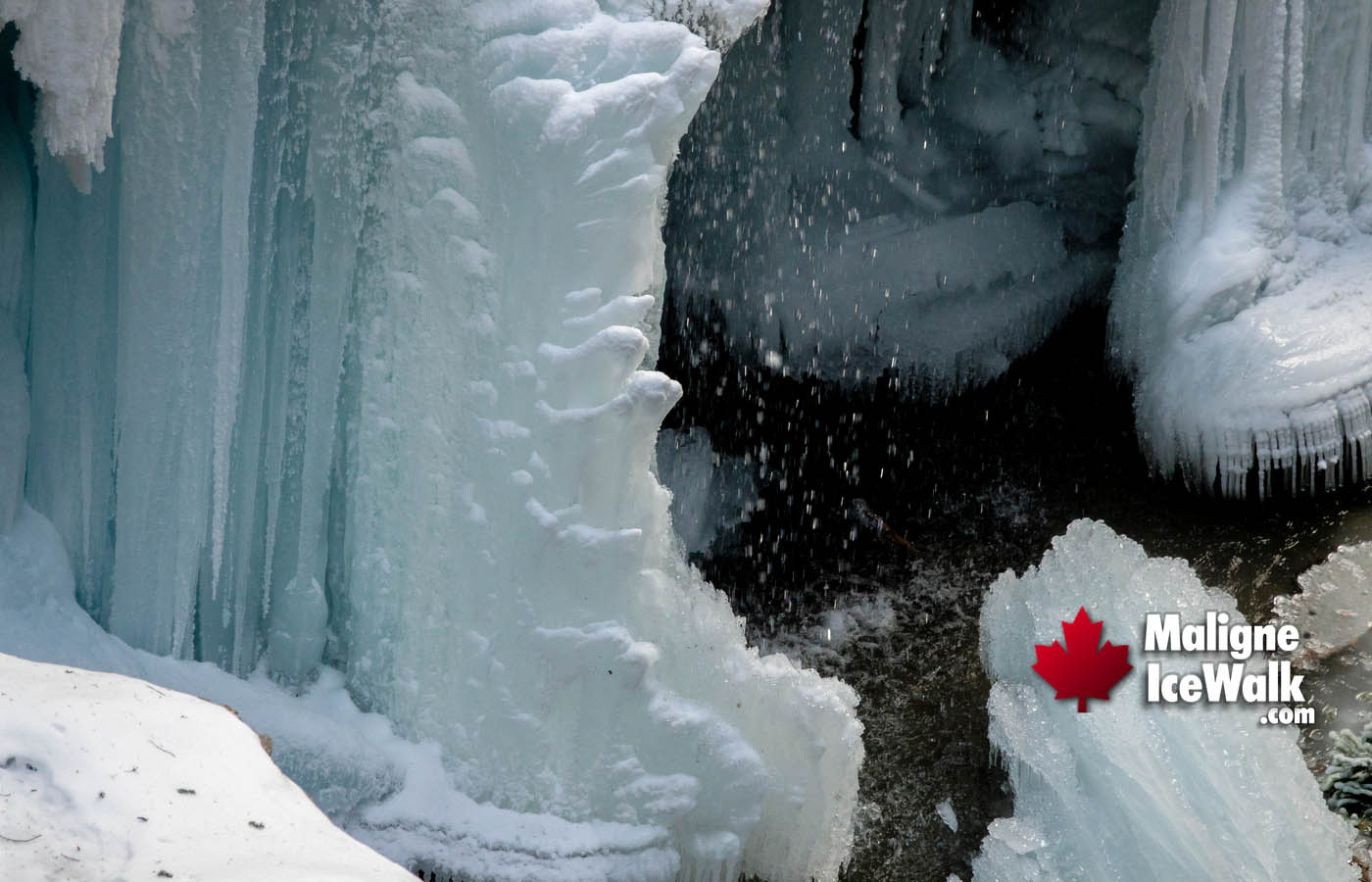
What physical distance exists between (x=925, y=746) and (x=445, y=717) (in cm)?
198

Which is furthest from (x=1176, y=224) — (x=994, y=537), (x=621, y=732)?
(x=621, y=732)

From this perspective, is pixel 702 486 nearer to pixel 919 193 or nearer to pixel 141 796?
pixel 919 193

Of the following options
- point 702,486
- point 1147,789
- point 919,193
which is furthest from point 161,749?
point 919,193

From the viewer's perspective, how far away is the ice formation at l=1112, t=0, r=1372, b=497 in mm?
5844

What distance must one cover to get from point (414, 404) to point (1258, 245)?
13.1ft

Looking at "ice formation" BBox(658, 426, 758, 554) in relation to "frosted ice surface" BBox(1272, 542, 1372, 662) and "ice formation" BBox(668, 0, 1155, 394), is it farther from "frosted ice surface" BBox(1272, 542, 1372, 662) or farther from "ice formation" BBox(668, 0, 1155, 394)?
"frosted ice surface" BBox(1272, 542, 1372, 662)

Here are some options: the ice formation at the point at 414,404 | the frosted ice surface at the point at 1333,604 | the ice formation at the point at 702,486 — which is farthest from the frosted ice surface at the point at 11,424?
the frosted ice surface at the point at 1333,604

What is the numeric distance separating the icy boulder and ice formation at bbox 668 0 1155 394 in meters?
2.75

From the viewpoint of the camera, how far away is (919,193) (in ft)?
23.6

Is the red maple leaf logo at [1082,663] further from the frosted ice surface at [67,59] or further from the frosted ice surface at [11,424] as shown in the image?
the frosted ice surface at [67,59]

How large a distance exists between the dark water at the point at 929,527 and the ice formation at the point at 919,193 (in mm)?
215

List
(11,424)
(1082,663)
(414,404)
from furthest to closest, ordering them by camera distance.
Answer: (1082,663), (414,404), (11,424)

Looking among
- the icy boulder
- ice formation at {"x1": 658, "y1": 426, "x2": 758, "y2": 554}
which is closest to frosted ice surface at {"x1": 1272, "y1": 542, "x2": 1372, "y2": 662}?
the icy boulder

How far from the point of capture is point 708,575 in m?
5.91
